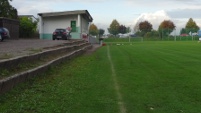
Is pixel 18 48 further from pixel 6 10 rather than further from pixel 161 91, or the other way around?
pixel 6 10

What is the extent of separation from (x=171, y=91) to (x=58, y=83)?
328cm

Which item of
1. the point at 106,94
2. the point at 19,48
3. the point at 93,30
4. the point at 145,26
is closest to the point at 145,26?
the point at 145,26

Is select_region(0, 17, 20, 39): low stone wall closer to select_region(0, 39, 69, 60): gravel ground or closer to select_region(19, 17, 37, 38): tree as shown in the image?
select_region(19, 17, 37, 38): tree

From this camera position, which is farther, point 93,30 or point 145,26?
point 145,26

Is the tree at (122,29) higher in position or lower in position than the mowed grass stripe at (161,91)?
higher

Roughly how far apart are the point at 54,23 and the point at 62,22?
4.87 ft

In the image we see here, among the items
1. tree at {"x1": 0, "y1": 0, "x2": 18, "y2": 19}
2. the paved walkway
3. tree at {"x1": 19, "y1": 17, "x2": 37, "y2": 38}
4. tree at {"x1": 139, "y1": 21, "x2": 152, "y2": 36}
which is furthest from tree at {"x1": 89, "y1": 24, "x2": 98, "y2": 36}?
the paved walkway

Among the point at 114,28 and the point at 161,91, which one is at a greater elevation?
the point at 114,28

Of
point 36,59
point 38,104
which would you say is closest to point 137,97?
point 38,104

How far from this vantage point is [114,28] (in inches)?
5030

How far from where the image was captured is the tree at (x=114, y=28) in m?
128

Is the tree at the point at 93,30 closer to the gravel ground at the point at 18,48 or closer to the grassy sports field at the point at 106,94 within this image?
the gravel ground at the point at 18,48

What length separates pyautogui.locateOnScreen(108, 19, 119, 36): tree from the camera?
12775 cm

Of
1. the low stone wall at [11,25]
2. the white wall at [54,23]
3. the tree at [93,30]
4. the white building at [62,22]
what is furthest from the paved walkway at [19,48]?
the tree at [93,30]
